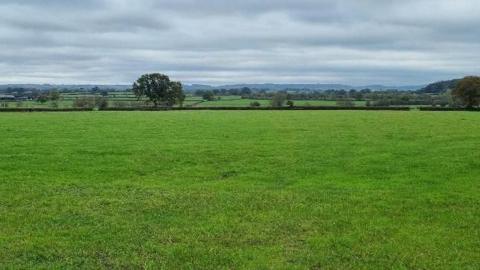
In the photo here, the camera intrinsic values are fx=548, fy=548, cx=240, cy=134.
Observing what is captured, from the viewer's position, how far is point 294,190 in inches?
600

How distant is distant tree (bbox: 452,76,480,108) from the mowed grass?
292 ft

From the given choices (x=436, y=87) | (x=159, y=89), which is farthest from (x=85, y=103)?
(x=436, y=87)

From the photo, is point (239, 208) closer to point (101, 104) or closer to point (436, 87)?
point (101, 104)

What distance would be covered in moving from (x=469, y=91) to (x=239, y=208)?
10410 centimetres

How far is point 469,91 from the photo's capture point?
10631 centimetres

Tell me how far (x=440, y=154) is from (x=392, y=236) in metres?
14.2

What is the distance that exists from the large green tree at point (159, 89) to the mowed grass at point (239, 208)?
109 meters

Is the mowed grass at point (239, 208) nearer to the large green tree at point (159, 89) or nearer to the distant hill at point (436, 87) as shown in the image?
the large green tree at point (159, 89)

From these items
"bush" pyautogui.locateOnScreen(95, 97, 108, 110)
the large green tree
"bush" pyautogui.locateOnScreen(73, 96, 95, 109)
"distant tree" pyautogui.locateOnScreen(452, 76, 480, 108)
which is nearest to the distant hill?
"distant tree" pyautogui.locateOnScreen(452, 76, 480, 108)

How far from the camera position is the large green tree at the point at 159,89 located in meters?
133

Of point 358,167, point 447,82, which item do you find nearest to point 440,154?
point 358,167

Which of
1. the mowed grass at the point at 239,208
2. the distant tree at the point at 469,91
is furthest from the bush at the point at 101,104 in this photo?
the mowed grass at the point at 239,208

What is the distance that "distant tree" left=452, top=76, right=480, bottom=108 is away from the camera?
347 feet

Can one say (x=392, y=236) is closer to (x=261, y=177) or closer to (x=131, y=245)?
(x=131, y=245)
